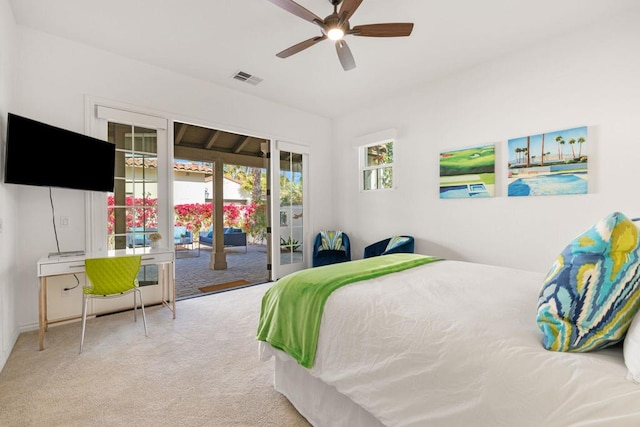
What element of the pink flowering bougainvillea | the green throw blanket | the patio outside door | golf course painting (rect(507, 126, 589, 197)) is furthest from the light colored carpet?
the pink flowering bougainvillea

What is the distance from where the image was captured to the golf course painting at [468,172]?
3332 millimetres

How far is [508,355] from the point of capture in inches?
36.5

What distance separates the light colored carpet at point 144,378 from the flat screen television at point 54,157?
140cm

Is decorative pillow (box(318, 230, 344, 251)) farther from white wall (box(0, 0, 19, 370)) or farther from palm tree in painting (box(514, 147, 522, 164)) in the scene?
white wall (box(0, 0, 19, 370))

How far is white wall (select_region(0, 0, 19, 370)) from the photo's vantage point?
2.18 metres

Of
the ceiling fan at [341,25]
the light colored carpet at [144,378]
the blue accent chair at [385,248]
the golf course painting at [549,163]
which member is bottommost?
the light colored carpet at [144,378]

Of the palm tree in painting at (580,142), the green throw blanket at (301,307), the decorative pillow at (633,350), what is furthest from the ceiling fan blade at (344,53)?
the decorative pillow at (633,350)

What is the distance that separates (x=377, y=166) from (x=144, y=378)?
390 cm

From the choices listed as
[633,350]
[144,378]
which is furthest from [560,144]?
[144,378]

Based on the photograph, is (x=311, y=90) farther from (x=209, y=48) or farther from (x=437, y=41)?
(x=437, y=41)

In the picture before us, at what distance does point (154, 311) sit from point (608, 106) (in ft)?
16.4

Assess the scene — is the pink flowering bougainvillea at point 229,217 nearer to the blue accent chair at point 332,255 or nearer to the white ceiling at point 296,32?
the blue accent chair at point 332,255

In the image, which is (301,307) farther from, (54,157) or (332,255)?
(332,255)

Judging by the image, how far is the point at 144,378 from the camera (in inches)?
78.4
